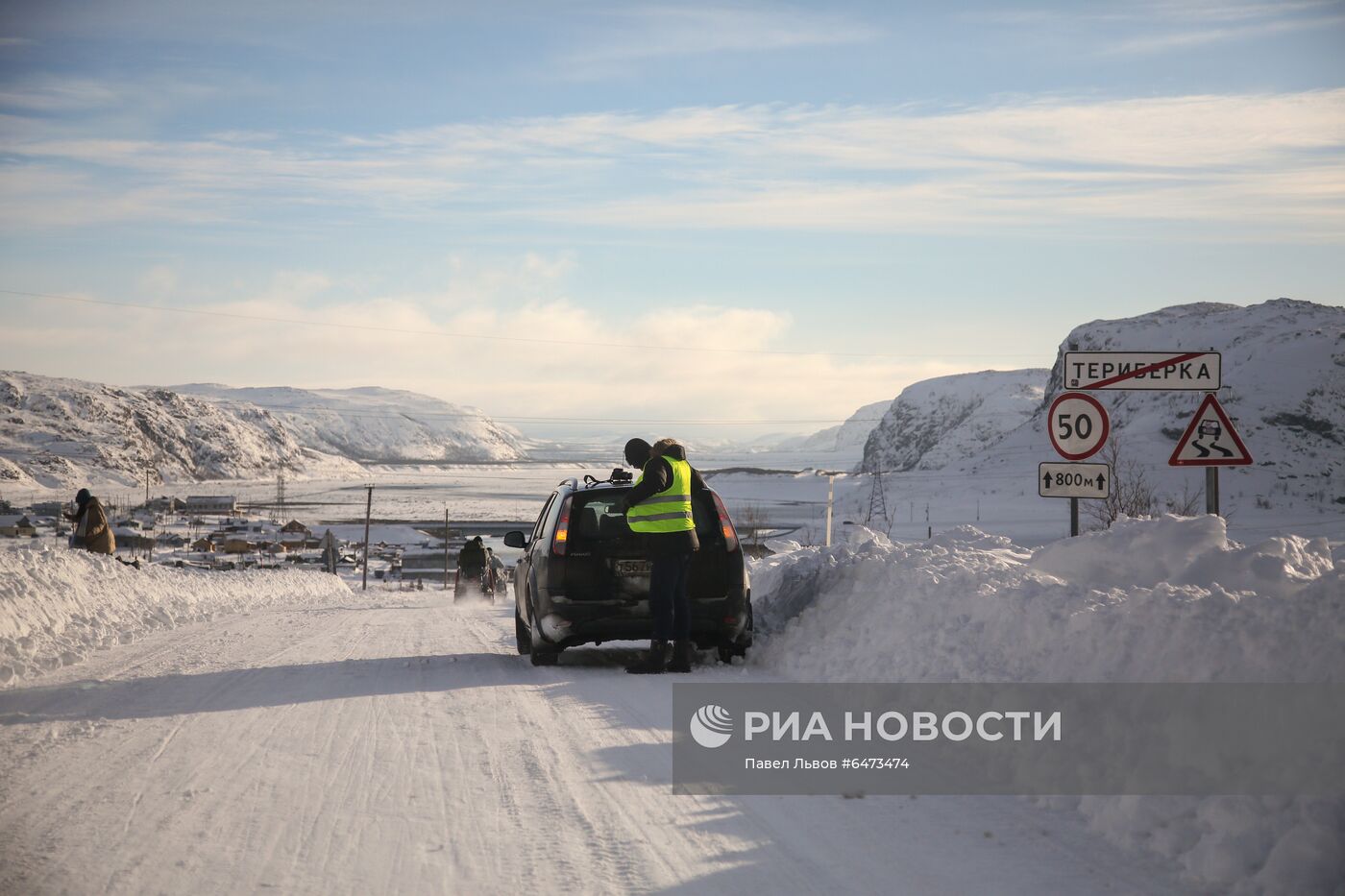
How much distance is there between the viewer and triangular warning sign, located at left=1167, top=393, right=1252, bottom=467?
1130cm

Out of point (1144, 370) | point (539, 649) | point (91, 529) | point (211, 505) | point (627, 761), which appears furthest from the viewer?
point (211, 505)

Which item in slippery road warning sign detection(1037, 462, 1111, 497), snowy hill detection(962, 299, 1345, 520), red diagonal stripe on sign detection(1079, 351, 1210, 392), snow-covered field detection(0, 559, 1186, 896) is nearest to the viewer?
snow-covered field detection(0, 559, 1186, 896)

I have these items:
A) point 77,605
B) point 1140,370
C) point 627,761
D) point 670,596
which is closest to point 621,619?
point 670,596

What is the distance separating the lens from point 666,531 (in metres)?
10.4

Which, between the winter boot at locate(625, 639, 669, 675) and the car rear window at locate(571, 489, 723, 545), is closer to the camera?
the winter boot at locate(625, 639, 669, 675)

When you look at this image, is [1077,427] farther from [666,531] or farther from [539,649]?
[539,649]

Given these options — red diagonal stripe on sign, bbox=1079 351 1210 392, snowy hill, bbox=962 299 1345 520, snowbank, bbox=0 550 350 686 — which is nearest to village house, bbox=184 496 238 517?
snowy hill, bbox=962 299 1345 520

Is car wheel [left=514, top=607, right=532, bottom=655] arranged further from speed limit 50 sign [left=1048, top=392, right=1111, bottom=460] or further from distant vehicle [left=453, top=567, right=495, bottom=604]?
distant vehicle [left=453, top=567, right=495, bottom=604]

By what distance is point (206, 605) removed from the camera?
22.2 meters

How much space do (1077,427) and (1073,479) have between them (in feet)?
1.82

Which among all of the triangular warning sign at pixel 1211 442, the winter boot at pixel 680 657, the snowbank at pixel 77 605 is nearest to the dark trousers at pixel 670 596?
the winter boot at pixel 680 657

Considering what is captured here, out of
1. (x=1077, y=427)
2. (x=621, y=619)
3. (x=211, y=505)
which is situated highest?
(x=1077, y=427)

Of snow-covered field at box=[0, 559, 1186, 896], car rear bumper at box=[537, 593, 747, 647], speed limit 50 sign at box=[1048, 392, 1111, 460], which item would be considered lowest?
snow-covered field at box=[0, 559, 1186, 896]

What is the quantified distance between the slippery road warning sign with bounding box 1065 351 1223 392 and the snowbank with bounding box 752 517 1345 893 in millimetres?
2023
